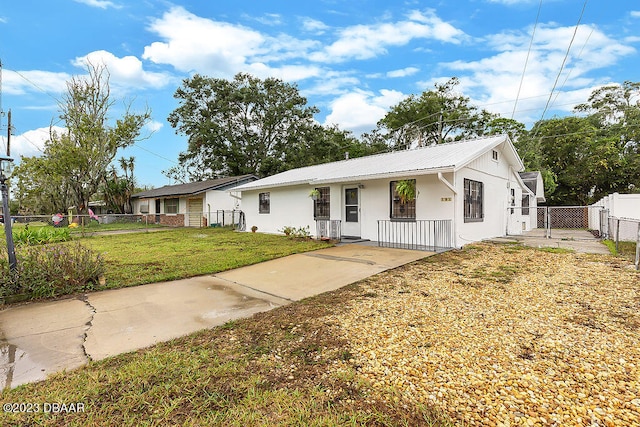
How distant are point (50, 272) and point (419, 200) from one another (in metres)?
8.74

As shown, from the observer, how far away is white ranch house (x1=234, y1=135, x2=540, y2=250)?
8883mm

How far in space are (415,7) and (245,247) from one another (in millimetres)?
9325

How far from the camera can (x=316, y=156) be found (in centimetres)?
3022

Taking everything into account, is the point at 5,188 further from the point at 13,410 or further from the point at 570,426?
the point at 570,426

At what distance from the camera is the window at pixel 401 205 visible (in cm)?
940

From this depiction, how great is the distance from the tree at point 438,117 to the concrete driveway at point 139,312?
23.4 metres

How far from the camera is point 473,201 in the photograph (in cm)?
998

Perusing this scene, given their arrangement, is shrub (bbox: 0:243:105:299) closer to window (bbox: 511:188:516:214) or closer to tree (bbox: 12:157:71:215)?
window (bbox: 511:188:516:214)

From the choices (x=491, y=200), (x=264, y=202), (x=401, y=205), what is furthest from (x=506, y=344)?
(x=264, y=202)

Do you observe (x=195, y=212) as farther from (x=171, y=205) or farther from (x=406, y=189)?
(x=406, y=189)

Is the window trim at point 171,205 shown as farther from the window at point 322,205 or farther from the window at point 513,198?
the window at point 513,198

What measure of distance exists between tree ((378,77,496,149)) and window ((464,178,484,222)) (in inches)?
673

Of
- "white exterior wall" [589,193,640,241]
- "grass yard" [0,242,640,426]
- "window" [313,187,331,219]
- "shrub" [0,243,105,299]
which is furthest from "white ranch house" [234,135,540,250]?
"shrub" [0,243,105,299]

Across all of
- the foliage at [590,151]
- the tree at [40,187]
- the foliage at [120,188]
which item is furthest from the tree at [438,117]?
the tree at [40,187]
